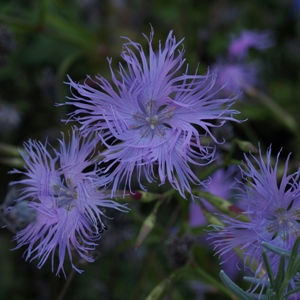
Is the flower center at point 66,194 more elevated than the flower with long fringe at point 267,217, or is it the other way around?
the flower with long fringe at point 267,217

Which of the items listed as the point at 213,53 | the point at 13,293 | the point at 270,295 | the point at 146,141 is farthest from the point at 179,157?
the point at 213,53

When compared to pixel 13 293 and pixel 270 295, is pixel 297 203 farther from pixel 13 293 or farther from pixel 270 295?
pixel 13 293

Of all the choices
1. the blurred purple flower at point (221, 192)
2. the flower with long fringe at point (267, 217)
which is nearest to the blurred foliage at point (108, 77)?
the blurred purple flower at point (221, 192)

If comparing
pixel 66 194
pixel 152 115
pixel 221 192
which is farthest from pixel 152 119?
pixel 221 192

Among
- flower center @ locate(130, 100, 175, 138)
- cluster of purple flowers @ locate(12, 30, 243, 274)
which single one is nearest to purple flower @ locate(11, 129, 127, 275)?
cluster of purple flowers @ locate(12, 30, 243, 274)

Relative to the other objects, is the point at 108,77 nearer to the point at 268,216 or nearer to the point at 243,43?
the point at 243,43

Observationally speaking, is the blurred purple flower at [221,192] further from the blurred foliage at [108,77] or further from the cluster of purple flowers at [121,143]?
the cluster of purple flowers at [121,143]
